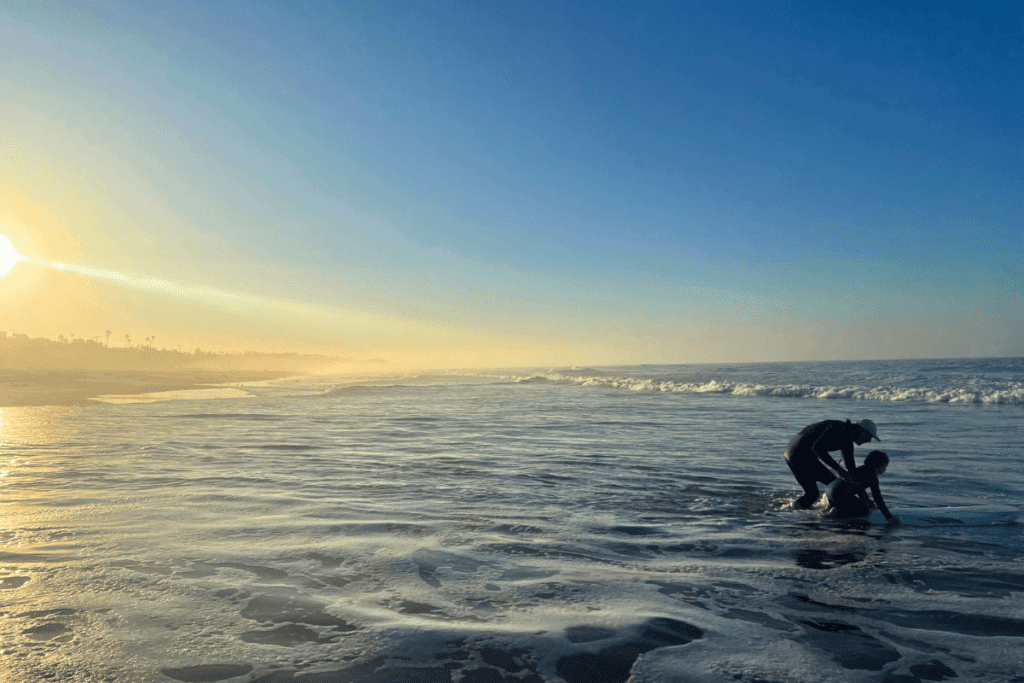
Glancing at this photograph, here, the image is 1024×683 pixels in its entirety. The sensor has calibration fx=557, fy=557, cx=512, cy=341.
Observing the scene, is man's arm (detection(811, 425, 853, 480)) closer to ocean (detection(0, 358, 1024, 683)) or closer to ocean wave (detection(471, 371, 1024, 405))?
ocean (detection(0, 358, 1024, 683))

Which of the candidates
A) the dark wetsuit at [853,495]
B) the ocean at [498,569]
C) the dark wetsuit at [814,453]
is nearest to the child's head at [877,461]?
the dark wetsuit at [853,495]

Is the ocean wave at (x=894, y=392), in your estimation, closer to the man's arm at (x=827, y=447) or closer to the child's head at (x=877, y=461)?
the child's head at (x=877, y=461)

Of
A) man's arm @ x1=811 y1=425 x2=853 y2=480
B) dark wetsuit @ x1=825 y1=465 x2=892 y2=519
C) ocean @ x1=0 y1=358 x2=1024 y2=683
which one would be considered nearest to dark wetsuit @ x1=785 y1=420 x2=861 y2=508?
man's arm @ x1=811 y1=425 x2=853 y2=480

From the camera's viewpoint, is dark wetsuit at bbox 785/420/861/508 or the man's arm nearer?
the man's arm

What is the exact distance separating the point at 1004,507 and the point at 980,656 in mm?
5379

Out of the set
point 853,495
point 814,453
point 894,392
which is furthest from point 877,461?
point 894,392

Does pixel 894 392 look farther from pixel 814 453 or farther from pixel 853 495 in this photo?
pixel 853 495

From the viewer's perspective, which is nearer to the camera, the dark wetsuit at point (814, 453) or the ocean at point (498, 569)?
the ocean at point (498, 569)

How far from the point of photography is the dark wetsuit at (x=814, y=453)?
25.7 feet

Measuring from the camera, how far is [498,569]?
5.55 m

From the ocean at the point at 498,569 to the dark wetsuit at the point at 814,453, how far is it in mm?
414

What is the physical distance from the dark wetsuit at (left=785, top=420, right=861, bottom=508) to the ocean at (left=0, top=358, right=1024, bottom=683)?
41cm

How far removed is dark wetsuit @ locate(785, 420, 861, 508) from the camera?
7.84m

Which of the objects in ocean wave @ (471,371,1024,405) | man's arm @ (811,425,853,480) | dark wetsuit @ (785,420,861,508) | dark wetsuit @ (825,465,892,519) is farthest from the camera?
ocean wave @ (471,371,1024,405)
